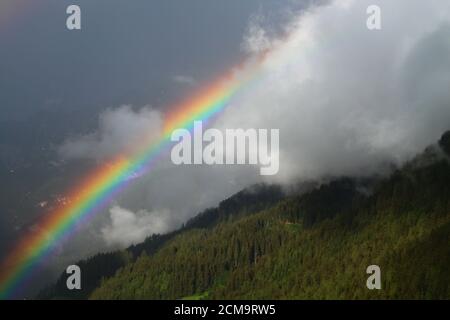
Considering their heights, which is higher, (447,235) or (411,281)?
(447,235)

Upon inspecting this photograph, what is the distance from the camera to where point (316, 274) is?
643ft

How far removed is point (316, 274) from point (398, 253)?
31.0 meters

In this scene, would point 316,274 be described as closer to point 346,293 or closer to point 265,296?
point 265,296
